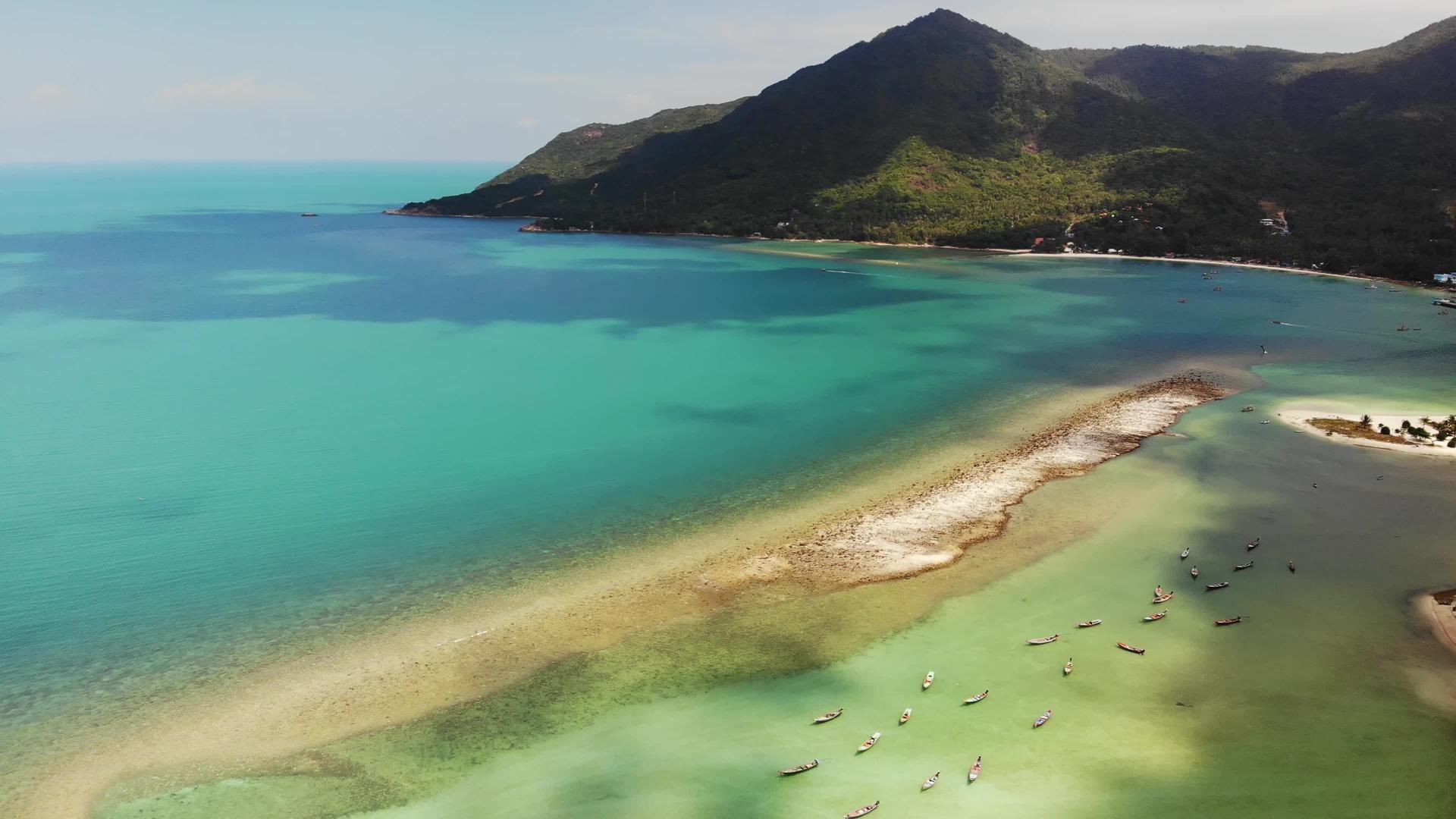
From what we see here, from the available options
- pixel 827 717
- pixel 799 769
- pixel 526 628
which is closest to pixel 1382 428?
pixel 827 717

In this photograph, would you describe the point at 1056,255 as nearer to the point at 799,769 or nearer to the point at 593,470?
the point at 593,470

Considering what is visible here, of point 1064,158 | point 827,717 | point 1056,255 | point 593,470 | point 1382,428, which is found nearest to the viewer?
point 827,717

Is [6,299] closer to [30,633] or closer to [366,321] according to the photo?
[366,321]

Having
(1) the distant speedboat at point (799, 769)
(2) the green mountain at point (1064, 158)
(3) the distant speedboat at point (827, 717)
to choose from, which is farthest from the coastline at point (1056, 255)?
(1) the distant speedboat at point (799, 769)

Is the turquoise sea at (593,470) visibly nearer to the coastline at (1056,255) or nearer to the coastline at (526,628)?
the coastline at (526,628)

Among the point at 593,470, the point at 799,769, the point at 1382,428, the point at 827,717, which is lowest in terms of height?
the point at 799,769

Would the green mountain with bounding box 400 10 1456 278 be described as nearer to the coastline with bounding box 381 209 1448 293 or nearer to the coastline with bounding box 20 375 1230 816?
the coastline with bounding box 381 209 1448 293
